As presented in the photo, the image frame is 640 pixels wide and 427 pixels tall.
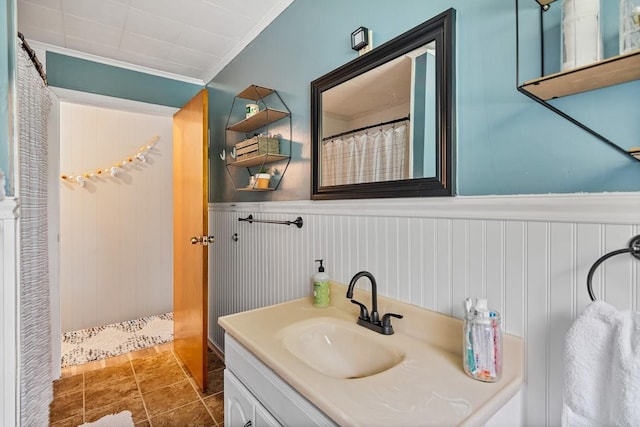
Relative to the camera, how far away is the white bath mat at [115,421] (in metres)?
1.85

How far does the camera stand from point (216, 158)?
279cm

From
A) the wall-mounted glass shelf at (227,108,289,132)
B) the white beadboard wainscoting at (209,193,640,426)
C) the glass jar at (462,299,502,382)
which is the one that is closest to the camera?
the white beadboard wainscoting at (209,193,640,426)

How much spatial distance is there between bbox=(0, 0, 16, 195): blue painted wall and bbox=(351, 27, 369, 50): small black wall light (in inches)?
51.5

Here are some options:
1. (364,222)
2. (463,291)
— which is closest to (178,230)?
(364,222)

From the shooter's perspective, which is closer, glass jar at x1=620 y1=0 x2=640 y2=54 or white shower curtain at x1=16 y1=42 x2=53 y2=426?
glass jar at x1=620 y1=0 x2=640 y2=54

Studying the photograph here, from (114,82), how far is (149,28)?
721mm

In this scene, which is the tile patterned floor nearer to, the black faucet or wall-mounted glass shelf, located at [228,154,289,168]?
the black faucet

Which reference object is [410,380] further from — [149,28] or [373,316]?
[149,28]

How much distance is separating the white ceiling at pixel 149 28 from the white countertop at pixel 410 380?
68.4 inches

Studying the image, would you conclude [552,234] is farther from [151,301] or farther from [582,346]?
[151,301]

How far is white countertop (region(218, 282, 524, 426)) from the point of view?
0.71 meters

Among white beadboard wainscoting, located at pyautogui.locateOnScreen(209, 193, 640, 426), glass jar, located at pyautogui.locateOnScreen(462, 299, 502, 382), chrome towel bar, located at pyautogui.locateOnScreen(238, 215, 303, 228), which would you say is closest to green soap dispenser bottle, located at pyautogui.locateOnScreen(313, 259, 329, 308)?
white beadboard wainscoting, located at pyautogui.locateOnScreen(209, 193, 640, 426)

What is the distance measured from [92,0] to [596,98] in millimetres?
2349

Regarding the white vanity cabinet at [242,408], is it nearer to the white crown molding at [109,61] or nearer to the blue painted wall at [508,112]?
the blue painted wall at [508,112]
